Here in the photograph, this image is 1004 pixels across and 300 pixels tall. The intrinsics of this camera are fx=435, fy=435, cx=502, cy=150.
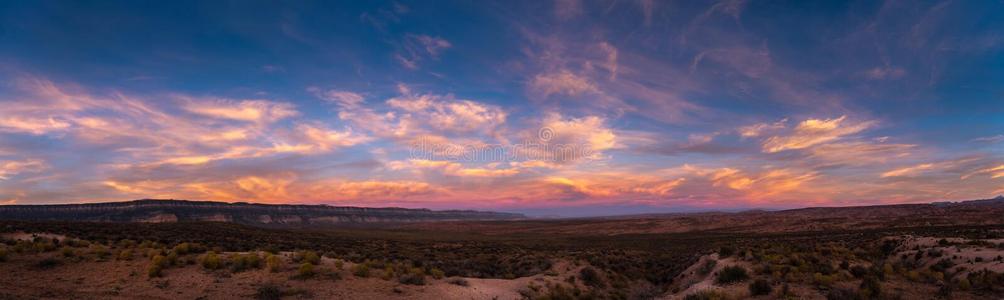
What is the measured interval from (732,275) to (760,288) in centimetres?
308

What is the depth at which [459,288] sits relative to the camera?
20312mm

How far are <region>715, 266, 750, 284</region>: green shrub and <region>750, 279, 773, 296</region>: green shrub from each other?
2.32 meters

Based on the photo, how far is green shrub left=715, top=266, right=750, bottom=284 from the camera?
21172 millimetres

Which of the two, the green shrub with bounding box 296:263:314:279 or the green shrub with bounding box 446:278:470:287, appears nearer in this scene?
the green shrub with bounding box 296:263:314:279

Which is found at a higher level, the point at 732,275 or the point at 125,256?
the point at 125,256

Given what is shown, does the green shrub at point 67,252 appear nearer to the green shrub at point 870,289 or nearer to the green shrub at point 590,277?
the green shrub at point 590,277

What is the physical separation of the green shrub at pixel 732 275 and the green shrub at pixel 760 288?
232cm

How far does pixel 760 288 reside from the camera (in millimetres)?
18406

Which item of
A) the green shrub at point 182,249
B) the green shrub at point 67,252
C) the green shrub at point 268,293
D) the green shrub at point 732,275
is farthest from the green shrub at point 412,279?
the green shrub at point 67,252

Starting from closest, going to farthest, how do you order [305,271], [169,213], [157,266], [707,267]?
1. [157,266]
2. [305,271]
3. [707,267]
4. [169,213]

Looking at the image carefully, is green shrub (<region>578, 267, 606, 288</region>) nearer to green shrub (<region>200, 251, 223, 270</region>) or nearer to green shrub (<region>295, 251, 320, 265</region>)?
green shrub (<region>295, 251, 320, 265</region>)

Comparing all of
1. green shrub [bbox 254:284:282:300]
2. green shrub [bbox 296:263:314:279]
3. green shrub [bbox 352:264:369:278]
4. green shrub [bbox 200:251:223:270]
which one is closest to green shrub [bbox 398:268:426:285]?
green shrub [bbox 352:264:369:278]

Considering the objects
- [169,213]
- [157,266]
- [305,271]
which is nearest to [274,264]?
[305,271]

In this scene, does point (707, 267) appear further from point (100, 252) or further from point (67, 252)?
point (67, 252)
